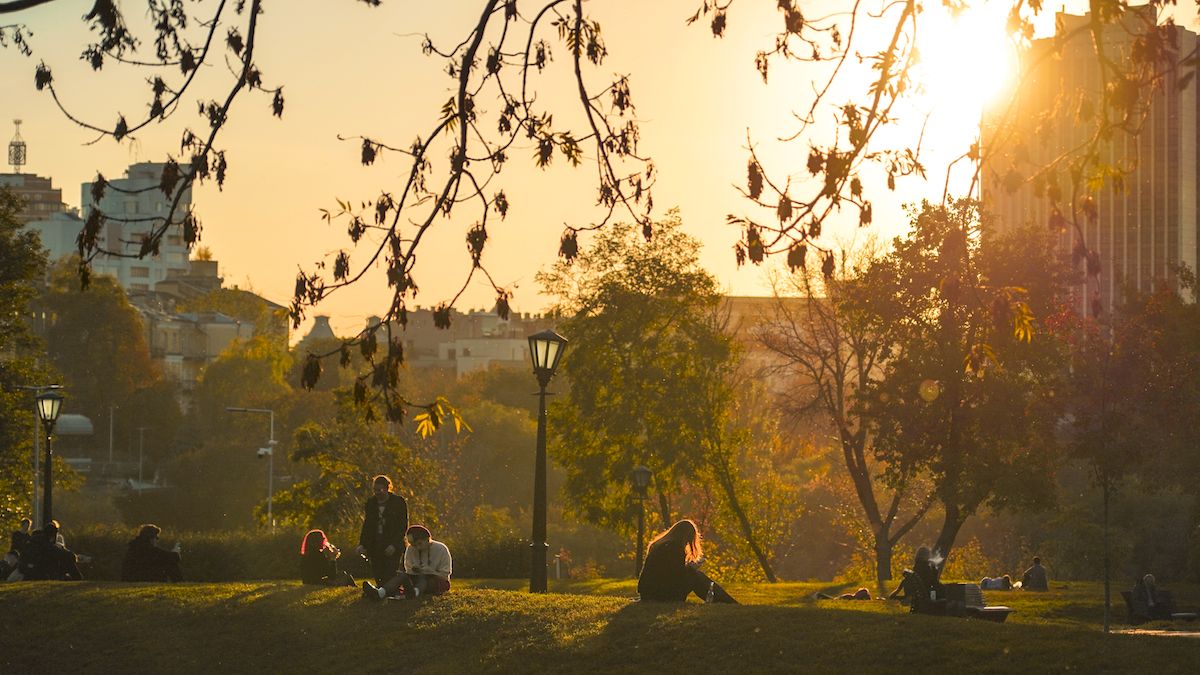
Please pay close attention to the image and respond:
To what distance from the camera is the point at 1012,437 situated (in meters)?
43.7

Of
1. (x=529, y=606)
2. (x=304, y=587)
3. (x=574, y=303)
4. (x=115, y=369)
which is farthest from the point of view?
(x=115, y=369)

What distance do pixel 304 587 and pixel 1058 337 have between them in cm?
2569

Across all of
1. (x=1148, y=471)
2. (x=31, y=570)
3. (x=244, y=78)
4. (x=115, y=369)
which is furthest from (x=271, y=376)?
(x=244, y=78)

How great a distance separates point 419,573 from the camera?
21.6m

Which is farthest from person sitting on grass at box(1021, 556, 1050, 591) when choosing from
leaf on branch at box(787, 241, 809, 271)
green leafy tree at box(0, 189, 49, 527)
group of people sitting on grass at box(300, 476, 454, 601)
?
green leafy tree at box(0, 189, 49, 527)

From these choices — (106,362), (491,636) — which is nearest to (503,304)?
(491,636)

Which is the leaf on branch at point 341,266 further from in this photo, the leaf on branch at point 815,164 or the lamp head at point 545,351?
the lamp head at point 545,351

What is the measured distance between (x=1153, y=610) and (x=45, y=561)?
709 inches

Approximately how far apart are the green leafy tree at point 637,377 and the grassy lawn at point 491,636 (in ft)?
104

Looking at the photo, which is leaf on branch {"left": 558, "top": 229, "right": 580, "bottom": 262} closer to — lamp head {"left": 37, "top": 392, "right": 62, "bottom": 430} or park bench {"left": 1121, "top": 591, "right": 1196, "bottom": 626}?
park bench {"left": 1121, "top": 591, "right": 1196, "bottom": 626}

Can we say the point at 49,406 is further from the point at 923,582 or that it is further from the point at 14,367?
the point at 14,367

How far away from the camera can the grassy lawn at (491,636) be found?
16.4 m

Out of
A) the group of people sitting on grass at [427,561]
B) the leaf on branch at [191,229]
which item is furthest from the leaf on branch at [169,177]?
the group of people sitting on grass at [427,561]

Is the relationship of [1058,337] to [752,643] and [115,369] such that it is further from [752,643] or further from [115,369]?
[115,369]
